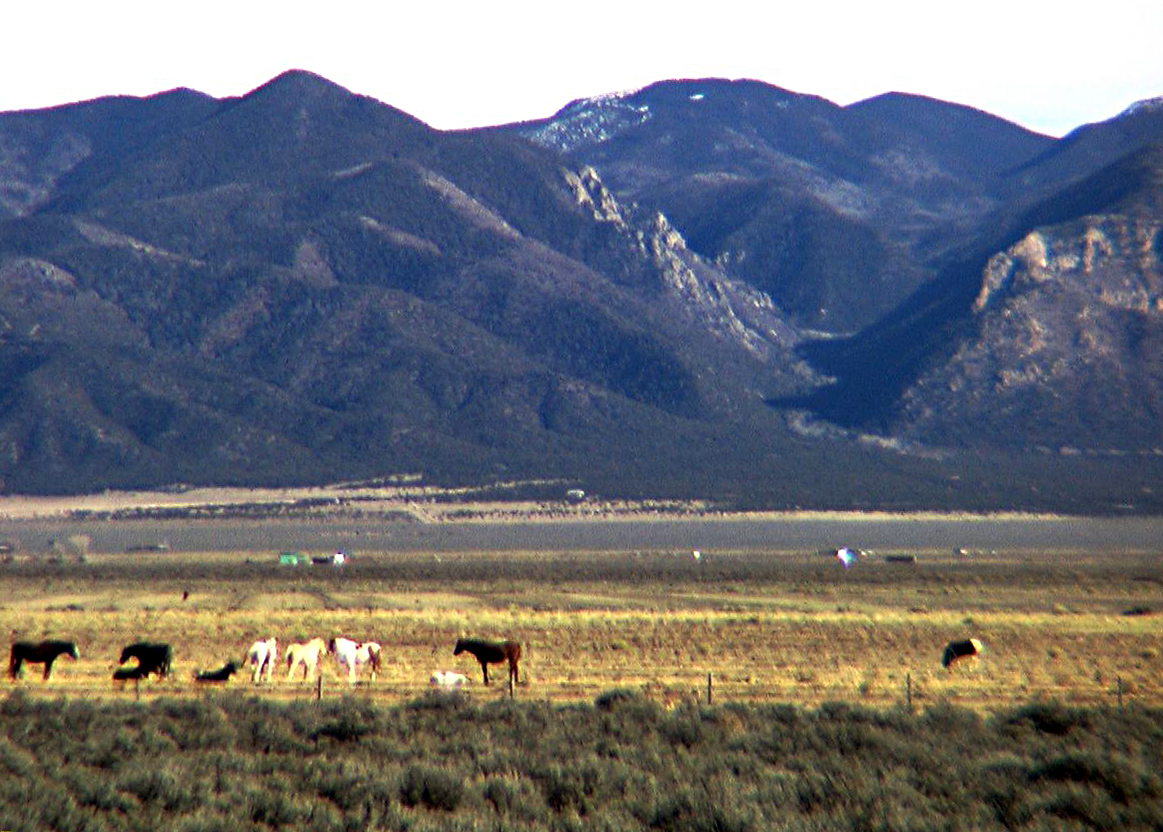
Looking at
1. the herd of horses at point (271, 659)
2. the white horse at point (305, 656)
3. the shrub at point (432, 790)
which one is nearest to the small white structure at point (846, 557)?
the herd of horses at point (271, 659)

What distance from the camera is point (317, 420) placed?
164m

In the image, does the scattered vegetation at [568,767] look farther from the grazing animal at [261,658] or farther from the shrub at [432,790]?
the grazing animal at [261,658]

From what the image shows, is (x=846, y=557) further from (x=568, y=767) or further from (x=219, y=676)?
(x=568, y=767)

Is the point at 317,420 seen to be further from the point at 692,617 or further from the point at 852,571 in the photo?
the point at 692,617

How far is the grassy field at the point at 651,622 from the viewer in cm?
3119

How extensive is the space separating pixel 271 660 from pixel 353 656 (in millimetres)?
1724

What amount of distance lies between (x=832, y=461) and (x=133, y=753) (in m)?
148

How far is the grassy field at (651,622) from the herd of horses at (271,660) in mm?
404

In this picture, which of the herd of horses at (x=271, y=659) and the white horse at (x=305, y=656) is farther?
the white horse at (x=305, y=656)

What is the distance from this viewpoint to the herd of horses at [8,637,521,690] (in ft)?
98.1

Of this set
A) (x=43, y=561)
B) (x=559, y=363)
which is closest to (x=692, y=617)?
(x=43, y=561)

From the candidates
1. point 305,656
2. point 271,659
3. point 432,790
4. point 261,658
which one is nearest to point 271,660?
point 271,659

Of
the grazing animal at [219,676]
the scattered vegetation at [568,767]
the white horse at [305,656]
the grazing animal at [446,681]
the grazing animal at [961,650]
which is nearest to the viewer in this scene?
the scattered vegetation at [568,767]

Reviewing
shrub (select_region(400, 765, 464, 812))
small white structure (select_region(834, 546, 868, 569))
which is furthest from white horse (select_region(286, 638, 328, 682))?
small white structure (select_region(834, 546, 868, 569))
